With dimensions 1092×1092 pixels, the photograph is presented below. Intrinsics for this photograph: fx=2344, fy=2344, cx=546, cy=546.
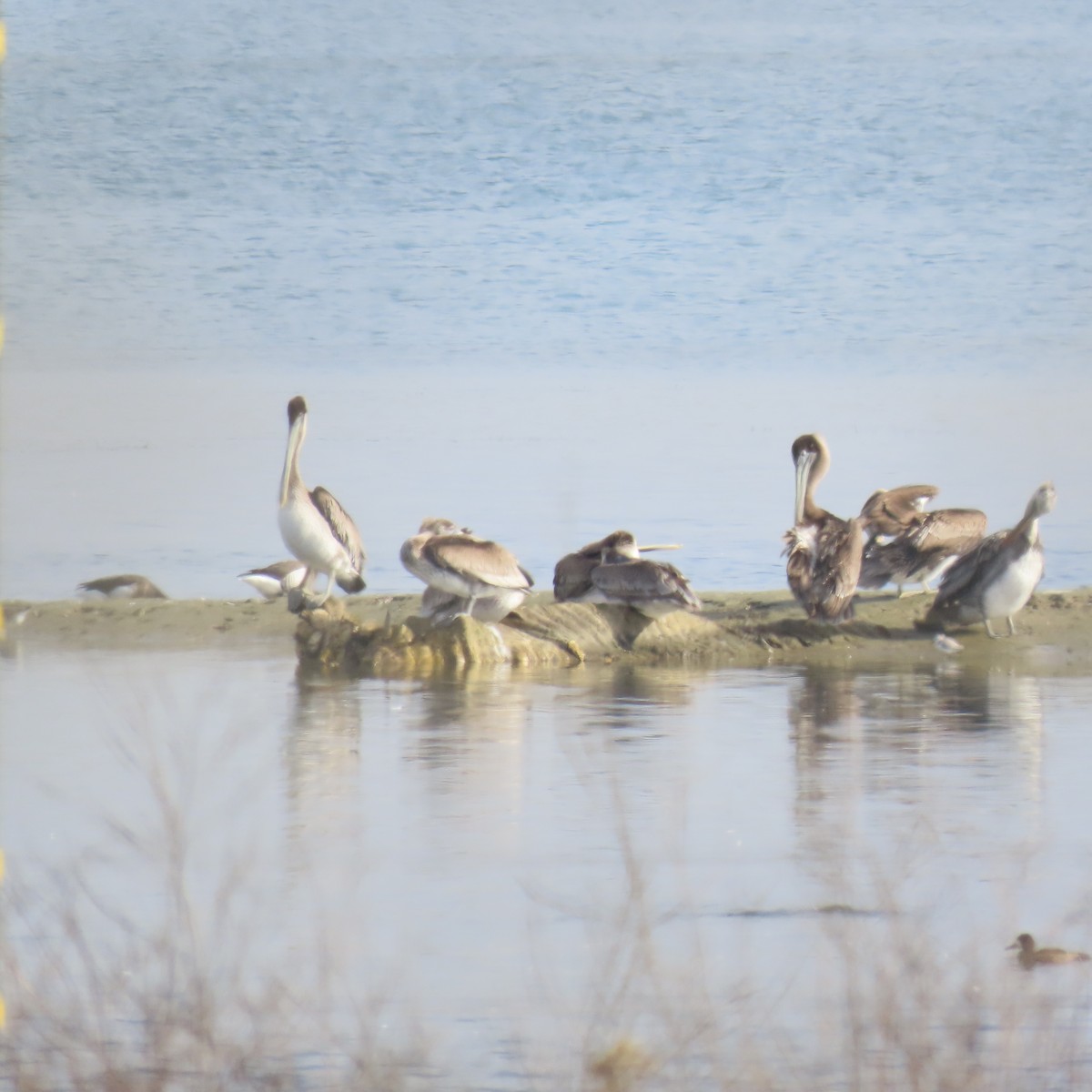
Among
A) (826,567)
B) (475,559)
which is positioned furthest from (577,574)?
(826,567)

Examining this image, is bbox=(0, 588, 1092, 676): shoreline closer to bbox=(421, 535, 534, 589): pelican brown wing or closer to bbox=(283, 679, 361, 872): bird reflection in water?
bbox=(421, 535, 534, 589): pelican brown wing

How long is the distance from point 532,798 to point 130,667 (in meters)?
4.26

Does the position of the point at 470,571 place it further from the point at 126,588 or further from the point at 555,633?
the point at 126,588

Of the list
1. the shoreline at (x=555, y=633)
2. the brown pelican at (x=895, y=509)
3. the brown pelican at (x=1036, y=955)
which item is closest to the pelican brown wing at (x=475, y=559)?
the shoreline at (x=555, y=633)

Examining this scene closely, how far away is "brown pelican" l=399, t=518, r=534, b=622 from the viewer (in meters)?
11.5

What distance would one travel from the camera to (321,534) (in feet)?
41.9

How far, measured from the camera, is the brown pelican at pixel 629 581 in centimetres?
1174

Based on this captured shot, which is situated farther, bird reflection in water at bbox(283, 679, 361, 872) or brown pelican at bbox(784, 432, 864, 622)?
brown pelican at bbox(784, 432, 864, 622)

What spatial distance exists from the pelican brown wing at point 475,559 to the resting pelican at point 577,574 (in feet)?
1.99

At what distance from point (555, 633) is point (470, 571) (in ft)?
2.50

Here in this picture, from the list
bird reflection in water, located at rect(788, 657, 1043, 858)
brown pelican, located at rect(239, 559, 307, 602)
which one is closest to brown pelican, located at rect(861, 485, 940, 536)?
bird reflection in water, located at rect(788, 657, 1043, 858)

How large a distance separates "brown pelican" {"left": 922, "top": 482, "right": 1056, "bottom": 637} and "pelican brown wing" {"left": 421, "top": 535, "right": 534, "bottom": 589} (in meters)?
2.37

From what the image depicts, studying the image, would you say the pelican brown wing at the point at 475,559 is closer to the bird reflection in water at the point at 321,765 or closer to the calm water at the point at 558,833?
the calm water at the point at 558,833

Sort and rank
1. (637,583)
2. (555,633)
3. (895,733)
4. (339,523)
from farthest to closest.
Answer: (339,523) < (555,633) < (637,583) < (895,733)
